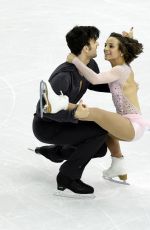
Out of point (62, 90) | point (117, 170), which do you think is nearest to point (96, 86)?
point (62, 90)

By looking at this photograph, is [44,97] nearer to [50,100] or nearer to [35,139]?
[50,100]

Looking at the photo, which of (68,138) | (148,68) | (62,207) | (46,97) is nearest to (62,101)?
(46,97)

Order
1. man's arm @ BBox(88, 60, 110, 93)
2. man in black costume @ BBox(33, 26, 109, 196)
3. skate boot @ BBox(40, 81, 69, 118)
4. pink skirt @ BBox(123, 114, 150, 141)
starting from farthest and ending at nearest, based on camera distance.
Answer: man's arm @ BBox(88, 60, 110, 93)
pink skirt @ BBox(123, 114, 150, 141)
man in black costume @ BBox(33, 26, 109, 196)
skate boot @ BBox(40, 81, 69, 118)

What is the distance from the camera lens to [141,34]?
8664 millimetres

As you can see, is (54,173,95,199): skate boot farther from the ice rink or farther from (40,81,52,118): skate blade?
(40,81,52,118): skate blade

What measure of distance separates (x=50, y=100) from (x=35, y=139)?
1608 millimetres

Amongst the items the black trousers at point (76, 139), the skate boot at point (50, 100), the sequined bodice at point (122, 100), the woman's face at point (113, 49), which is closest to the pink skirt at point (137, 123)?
the sequined bodice at point (122, 100)

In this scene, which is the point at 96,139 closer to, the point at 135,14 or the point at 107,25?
the point at 107,25

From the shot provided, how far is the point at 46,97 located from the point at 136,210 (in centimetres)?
100

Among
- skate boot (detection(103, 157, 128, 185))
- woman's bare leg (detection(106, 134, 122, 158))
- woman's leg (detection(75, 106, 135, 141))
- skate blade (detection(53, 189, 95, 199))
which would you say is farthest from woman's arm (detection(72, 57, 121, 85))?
skate blade (detection(53, 189, 95, 199))

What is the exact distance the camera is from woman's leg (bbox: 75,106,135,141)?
397 centimetres

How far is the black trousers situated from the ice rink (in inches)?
9.2

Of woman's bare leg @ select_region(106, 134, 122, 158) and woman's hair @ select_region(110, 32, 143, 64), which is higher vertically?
woman's hair @ select_region(110, 32, 143, 64)

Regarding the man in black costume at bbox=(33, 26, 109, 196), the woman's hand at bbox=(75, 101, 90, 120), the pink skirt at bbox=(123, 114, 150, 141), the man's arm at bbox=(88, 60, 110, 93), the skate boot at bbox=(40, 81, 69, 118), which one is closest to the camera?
the skate boot at bbox=(40, 81, 69, 118)
